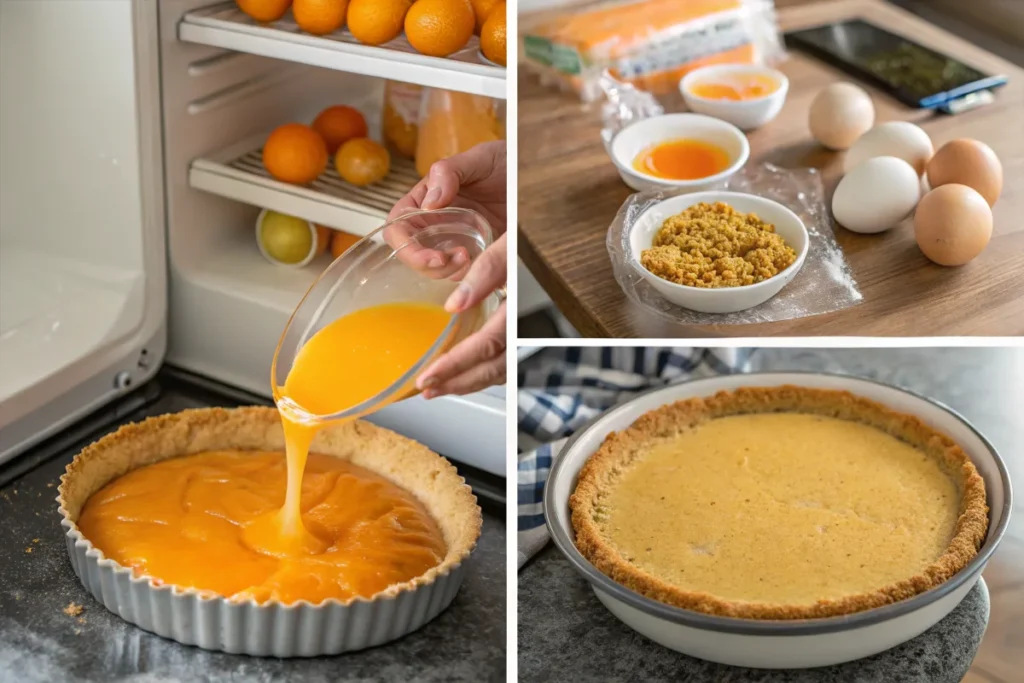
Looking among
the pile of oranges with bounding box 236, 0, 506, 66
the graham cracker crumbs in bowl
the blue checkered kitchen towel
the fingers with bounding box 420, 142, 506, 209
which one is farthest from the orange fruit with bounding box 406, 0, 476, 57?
the blue checkered kitchen towel

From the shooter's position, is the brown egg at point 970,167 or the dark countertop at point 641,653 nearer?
the dark countertop at point 641,653

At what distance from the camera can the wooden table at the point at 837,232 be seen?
115 centimetres

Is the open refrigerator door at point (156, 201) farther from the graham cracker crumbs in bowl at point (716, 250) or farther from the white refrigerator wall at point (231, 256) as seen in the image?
the graham cracker crumbs in bowl at point (716, 250)

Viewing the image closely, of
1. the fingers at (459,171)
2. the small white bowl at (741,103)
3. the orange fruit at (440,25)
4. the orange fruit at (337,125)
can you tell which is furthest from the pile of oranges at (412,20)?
the small white bowl at (741,103)

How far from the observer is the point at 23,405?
55.0 inches

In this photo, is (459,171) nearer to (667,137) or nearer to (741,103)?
(667,137)

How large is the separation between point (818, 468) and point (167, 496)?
2.43 ft

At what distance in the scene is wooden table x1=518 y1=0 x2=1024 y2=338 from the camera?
3.77ft

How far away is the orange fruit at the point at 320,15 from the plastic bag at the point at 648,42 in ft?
1.16

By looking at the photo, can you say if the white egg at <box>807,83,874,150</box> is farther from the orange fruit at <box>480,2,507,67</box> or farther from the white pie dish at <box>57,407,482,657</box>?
the white pie dish at <box>57,407,482,657</box>

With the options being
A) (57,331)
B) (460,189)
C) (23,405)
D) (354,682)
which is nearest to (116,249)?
(57,331)

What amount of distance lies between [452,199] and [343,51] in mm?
232

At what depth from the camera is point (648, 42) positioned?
5.34 ft

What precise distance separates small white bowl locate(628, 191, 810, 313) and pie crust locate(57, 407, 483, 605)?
0.34 meters
